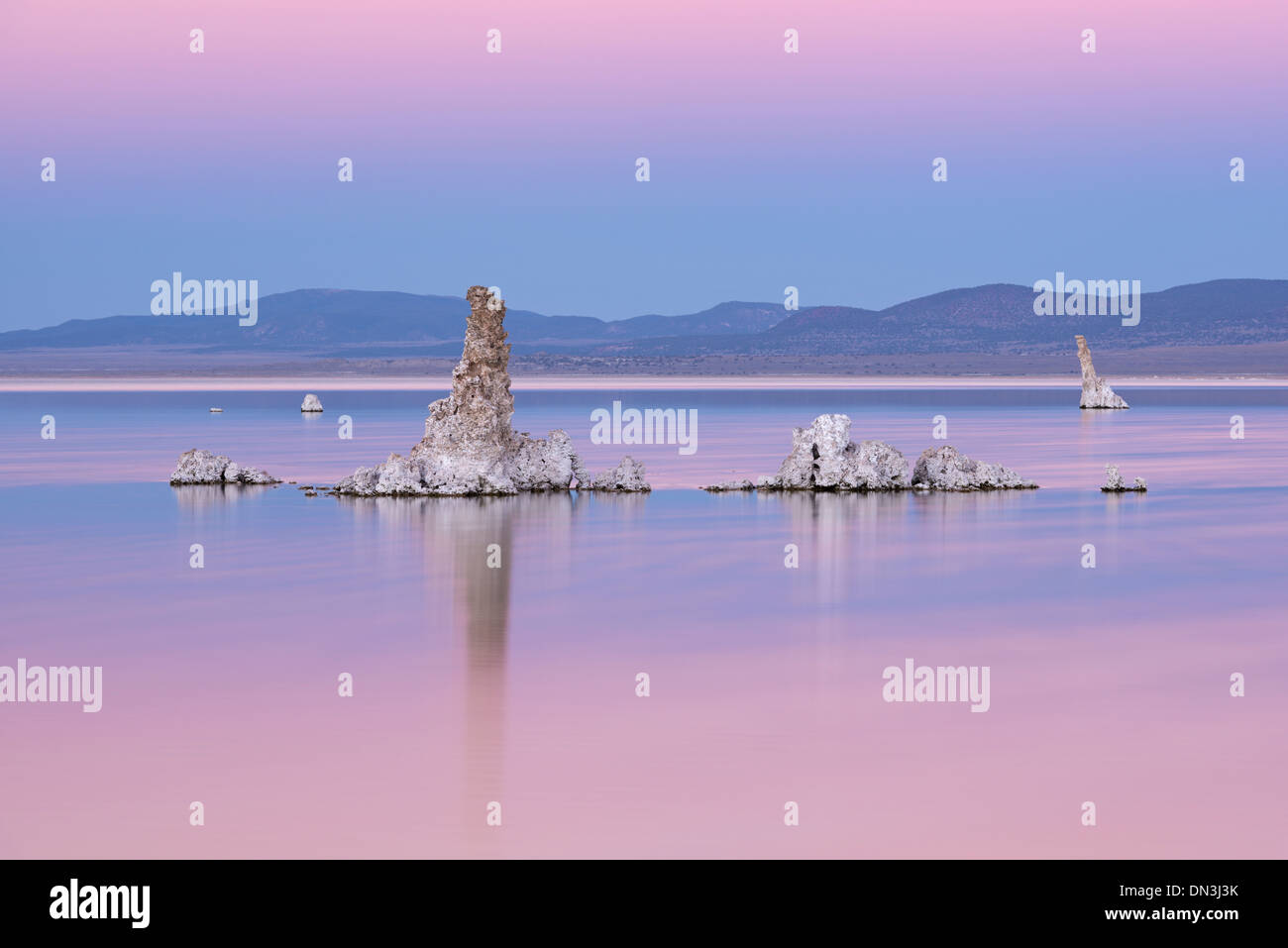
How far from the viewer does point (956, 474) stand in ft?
77.0

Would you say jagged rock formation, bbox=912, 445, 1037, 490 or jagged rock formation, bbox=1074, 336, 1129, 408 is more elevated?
jagged rock formation, bbox=1074, 336, 1129, 408

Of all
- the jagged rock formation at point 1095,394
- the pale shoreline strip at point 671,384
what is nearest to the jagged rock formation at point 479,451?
the jagged rock formation at point 1095,394

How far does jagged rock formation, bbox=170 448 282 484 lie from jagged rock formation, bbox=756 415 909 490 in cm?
723

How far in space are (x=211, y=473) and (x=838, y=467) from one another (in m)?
8.87

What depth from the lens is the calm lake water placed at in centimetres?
751

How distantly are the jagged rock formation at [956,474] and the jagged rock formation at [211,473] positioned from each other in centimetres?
913

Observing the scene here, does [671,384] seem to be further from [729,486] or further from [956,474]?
[956,474]

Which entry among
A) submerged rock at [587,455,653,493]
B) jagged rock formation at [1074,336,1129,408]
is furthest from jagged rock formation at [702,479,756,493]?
jagged rock formation at [1074,336,1129,408]

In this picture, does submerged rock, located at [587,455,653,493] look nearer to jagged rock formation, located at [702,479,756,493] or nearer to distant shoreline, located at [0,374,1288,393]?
jagged rock formation, located at [702,479,756,493]

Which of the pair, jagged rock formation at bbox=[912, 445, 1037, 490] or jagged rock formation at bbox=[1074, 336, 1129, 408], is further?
jagged rock formation at bbox=[1074, 336, 1129, 408]

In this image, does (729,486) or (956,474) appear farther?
(729,486)

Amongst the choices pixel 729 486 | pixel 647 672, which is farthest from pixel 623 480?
pixel 647 672

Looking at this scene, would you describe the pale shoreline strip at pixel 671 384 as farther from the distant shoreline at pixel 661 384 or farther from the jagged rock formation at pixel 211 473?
the jagged rock formation at pixel 211 473
